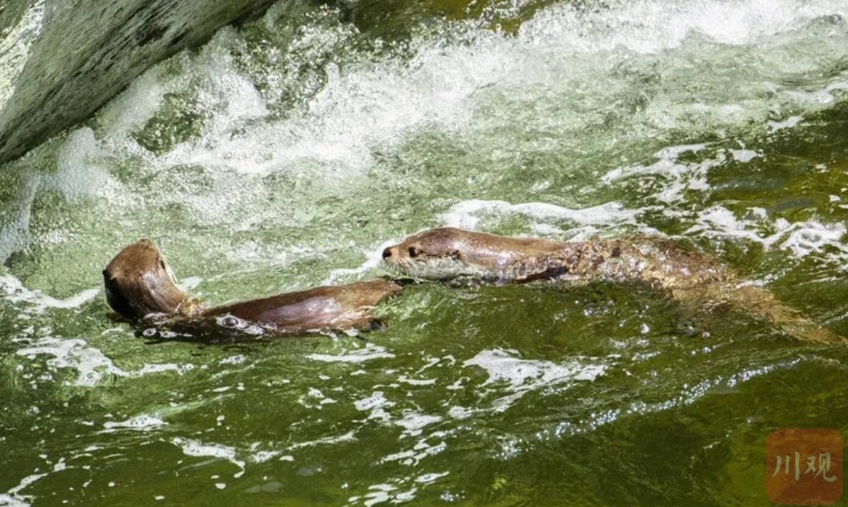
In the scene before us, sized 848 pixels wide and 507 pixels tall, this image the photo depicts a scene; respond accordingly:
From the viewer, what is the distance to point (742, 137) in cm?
512

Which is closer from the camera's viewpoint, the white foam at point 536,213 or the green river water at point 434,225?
the green river water at point 434,225

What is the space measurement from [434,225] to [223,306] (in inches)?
48.3

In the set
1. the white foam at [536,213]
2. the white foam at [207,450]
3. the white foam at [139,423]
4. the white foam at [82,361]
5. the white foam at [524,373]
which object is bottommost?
the white foam at [524,373]

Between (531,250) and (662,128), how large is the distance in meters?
1.43

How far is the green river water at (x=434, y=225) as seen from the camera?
3.06 metres

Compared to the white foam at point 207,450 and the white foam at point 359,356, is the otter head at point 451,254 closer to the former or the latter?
the white foam at point 359,356

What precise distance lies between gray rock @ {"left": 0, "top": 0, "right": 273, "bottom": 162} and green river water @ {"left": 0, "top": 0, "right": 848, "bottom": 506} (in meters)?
0.14

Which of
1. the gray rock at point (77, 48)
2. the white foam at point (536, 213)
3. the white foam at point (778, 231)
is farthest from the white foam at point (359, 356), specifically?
Answer: the gray rock at point (77, 48)

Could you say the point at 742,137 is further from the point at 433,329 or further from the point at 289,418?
the point at 289,418

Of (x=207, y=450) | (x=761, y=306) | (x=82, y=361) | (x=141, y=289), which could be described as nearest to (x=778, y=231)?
(x=761, y=306)

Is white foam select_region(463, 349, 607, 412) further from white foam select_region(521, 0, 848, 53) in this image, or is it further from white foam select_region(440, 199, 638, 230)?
white foam select_region(521, 0, 848, 53)

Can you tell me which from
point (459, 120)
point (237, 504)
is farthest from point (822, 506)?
point (459, 120)

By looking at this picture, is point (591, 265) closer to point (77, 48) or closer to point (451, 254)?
point (451, 254)

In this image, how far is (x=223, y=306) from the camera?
4.06 meters
